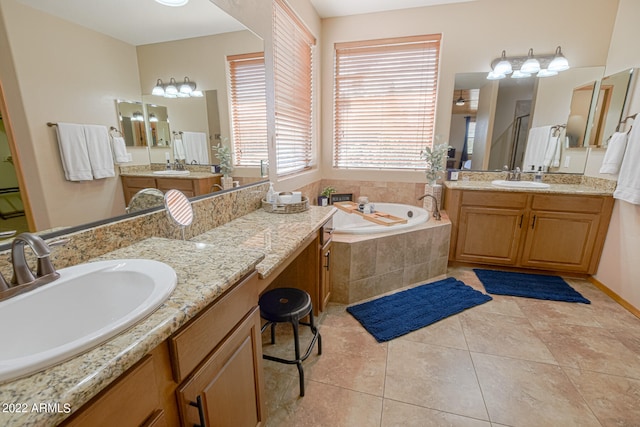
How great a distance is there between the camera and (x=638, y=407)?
1.45 m

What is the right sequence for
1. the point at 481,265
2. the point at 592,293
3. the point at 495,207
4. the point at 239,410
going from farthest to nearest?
the point at 481,265, the point at 495,207, the point at 592,293, the point at 239,410

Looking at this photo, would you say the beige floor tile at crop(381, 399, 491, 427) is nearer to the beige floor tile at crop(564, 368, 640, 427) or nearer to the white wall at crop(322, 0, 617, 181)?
the beige floor tile at crop(564, 368, 640, 427)

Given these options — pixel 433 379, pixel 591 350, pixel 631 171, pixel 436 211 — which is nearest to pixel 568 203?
pixel 631 171

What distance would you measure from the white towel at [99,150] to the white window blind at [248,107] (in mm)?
820

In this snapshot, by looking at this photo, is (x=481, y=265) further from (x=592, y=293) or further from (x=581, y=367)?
(x=581, y=367)

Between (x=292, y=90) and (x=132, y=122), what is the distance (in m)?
1.74

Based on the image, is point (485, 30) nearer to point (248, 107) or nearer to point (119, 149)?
point (248, 107)

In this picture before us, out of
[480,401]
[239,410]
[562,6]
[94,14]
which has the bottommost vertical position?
[480,401]

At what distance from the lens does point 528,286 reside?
2641 mm

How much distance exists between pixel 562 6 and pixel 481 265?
259cm

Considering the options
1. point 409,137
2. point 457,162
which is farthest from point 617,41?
point 409,137

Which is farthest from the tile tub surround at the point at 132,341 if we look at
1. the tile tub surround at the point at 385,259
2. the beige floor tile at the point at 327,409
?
the tile tub surround at the point at 385,259

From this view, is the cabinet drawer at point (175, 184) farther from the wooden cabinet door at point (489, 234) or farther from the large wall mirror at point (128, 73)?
the wooden cabinet door at point (489, 234)

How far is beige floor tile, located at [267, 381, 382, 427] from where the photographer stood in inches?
54.4
